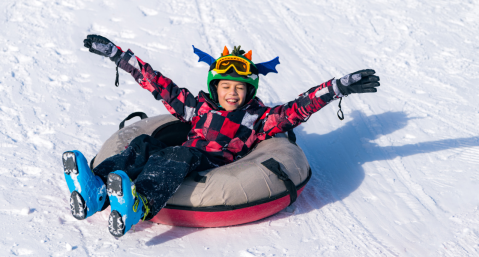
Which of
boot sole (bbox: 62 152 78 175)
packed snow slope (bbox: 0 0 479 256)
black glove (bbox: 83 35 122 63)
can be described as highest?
black glove (bbox: 83 35 122 63)

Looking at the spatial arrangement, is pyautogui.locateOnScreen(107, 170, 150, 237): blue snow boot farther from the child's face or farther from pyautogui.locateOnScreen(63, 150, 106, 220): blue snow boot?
the child's face

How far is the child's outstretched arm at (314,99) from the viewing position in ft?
9.55

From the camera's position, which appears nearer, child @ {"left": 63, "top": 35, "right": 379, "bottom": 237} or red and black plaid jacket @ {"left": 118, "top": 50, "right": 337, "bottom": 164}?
child @ {"left": 63, "top": 35, "right": 379, "bottom": 237}

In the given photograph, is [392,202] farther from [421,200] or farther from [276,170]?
[276,170]

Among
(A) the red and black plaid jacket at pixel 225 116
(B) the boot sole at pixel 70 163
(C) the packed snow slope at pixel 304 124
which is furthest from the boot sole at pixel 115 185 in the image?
(A) the red and black plaid jacket at pixel 225 116

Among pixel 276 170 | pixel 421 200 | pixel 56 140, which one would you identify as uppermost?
pixel 56 140

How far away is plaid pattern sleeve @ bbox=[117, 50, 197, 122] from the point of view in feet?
12.2

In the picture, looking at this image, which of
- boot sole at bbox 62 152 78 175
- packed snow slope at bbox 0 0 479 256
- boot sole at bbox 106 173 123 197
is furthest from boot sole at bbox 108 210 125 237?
boot sole at bbox 62 152 78 175

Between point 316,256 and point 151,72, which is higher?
point 151,72

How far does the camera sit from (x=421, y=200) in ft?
11.4

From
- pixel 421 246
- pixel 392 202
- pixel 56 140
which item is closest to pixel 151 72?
pixel 56 140

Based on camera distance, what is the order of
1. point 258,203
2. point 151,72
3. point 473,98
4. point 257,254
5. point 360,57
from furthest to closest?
point 360,57 < point 473,98 < point 151,72 < point 258,203 < point 257,254

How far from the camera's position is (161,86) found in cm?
376

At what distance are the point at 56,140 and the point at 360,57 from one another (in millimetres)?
3738
